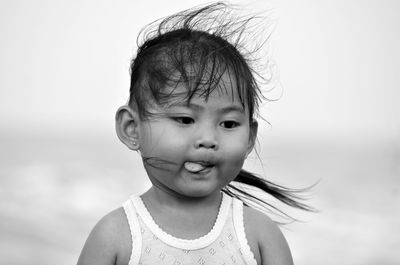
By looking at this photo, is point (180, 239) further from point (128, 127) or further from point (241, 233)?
point (128, 127)

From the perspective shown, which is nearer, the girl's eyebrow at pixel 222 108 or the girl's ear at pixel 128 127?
the girl's eyebrow at pixel 222 108

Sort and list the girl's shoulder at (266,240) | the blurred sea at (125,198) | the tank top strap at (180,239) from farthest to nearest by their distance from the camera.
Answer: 1. the blurred sea at (125,198)
2. the girl's shoulder at (266,240)
3. the tank top strap at (180,239)

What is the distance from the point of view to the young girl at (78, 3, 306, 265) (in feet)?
10.0


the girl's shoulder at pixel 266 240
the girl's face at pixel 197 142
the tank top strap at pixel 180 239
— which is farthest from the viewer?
the girl's shoulder at pixel 266 240

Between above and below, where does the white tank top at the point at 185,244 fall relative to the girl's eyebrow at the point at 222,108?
below

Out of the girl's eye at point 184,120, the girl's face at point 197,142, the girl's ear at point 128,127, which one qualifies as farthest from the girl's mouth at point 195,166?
the girl's ear at point 128,127

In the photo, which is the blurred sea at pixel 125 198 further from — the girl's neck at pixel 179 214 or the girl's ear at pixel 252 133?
the girl's neck at pixel 179 214

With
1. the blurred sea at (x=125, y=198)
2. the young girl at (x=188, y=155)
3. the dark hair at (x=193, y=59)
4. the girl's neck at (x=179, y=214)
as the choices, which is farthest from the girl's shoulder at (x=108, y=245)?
the blurred sea at (x=125, y=198)

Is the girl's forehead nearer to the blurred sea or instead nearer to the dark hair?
the dark hair

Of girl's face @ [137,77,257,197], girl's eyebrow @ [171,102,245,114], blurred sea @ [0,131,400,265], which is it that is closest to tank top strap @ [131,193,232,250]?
girl's face @ [137,77,257,197]

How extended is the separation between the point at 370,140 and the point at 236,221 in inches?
469

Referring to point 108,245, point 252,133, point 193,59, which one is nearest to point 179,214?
point 108,245

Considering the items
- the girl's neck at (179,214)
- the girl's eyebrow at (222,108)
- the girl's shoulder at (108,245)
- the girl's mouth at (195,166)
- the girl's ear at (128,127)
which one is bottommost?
the girl's shoulder at (108,245)

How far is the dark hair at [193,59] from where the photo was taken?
307 centimetres
